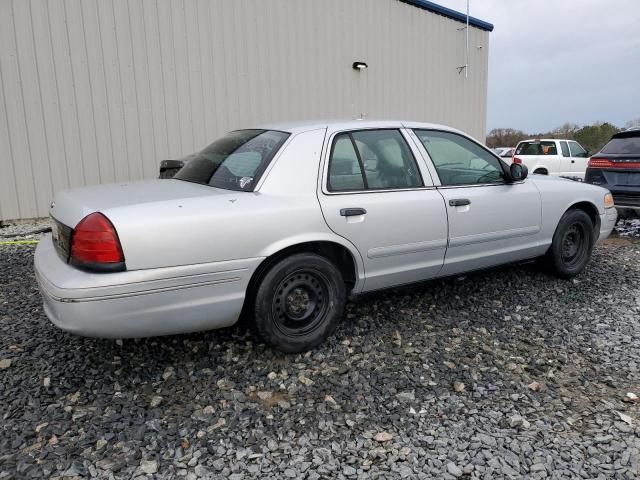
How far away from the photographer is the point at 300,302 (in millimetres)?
3195

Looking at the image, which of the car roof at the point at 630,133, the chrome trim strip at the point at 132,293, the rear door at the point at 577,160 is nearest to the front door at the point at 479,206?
the chrome trim strip at the point at 132,293

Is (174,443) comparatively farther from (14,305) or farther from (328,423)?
(14,305)

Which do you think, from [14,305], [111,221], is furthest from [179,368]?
[14,305]

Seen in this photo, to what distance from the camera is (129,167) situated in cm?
812

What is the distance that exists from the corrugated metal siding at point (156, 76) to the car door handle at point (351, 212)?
595 centimetres

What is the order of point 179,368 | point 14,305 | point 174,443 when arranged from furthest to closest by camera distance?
point 14,305, point 179,368, point 174,443

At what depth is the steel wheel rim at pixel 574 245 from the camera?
4762mm

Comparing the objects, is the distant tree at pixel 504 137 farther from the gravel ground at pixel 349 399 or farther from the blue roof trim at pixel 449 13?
the gravel ground at pixel 349 399

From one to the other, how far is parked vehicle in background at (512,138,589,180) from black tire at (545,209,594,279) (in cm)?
1032

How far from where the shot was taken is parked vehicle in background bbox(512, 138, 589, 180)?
14.6 metres

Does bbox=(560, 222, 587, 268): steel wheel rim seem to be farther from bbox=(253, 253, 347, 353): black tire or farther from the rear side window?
bbox=(253, 253, 347, 353): black tire

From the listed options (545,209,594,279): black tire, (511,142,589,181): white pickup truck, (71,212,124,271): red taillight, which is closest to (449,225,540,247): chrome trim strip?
(545,209,594,279): black tire

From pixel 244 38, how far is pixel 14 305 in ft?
21.2

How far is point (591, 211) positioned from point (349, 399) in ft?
11.4
